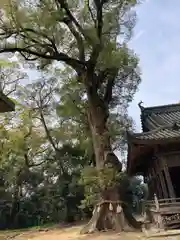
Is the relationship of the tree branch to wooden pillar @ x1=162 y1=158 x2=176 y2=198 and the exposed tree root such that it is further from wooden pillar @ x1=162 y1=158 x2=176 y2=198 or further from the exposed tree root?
the exposed tree root

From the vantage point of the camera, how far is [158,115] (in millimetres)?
18375

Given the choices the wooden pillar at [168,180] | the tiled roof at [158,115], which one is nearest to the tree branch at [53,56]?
the tiled roof at [158,115]

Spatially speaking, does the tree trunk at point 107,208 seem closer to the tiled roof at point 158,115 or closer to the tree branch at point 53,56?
the tiled roof at point 158,115

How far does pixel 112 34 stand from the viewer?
55.7 feet

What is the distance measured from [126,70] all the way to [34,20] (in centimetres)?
693

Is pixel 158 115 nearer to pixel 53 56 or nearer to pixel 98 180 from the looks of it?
pixel 98 180

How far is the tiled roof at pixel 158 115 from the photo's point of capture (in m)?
17.1

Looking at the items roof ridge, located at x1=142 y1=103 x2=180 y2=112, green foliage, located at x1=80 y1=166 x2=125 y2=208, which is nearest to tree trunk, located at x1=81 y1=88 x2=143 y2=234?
green foliage, located at x1=80 y1=166 x2=125 y2=208

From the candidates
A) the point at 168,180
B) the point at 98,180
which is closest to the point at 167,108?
the point at 168,180

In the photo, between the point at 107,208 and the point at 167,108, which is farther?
the point at 167,108

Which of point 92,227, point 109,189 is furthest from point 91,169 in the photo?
point 92,227

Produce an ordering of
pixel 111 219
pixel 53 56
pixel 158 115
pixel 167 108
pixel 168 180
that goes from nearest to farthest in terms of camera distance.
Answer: pixel 168 180, pixel 111 219, pixel 53 56, pixel 158 115, pixel 167 108

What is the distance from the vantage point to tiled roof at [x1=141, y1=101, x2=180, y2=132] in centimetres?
1708

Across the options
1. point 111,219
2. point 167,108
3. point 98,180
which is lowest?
point 111,219
